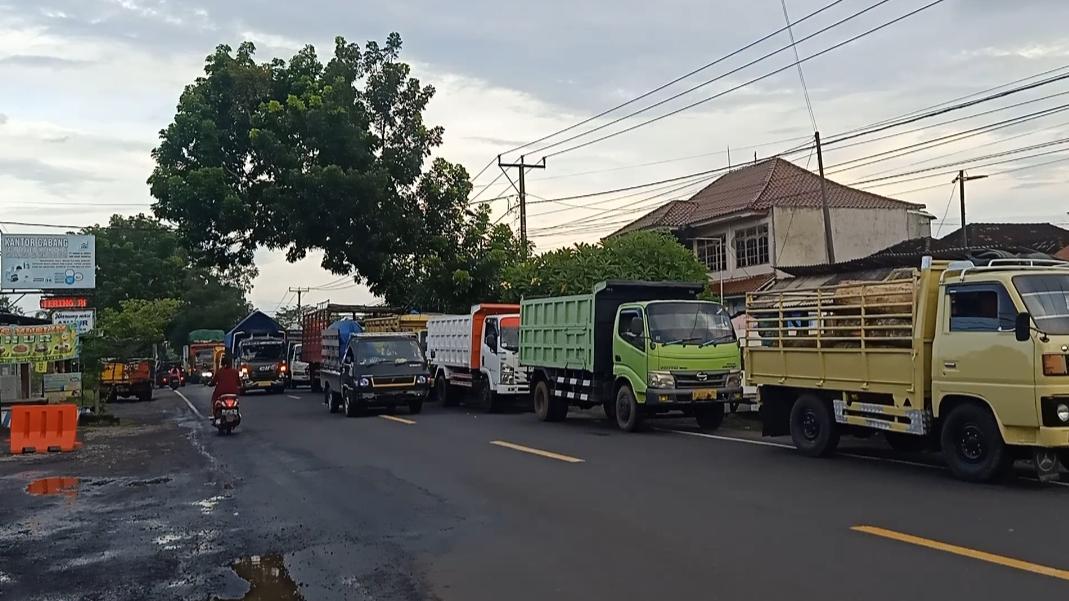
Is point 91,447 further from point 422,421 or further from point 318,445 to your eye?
point 422,421

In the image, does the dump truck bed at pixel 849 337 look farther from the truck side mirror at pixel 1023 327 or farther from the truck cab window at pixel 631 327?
the truck cab window at pixel 631 327

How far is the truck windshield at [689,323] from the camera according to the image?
16.9 m

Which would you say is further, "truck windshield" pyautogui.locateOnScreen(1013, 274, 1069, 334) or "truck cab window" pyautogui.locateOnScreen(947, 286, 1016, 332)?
"truck cab window" pyautogui.locateOnScreen(947, 286, 1016, 332)

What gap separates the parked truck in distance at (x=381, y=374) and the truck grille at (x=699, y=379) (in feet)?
28.6

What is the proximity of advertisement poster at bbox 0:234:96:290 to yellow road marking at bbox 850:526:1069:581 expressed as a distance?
1205 inches

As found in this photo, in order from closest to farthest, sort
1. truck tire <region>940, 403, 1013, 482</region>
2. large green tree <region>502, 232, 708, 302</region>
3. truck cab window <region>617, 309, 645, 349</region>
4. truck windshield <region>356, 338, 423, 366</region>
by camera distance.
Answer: truck tire <region>940, 403, 1013, 482</region> < truck cab window <region>617, 309, 645, 349</region> < truck windshield <region>356, 338, 423, 366</region> < large green tree <region>502, 232, 708, 302</region>

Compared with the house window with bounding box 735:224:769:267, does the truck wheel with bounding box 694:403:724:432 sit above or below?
below

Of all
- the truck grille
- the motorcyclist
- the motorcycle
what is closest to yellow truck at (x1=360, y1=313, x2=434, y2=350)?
the motorcyclist

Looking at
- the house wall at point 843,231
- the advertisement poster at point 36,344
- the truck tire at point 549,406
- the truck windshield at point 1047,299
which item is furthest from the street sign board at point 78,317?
the truck windshield at point 1047,299

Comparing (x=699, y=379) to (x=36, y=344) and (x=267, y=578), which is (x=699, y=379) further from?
(x=36, y=344)

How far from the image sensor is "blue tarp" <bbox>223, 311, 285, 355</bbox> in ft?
132

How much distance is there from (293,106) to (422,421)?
14881 millimetres

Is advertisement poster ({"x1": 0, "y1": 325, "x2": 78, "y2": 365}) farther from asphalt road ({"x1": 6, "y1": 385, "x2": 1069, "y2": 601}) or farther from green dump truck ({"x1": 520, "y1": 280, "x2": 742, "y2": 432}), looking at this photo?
green dump truck ({"x1": 520, "y1": 280, "x2": 742, "y2": 432})

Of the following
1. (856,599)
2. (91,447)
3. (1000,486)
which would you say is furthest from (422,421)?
(856,599)
